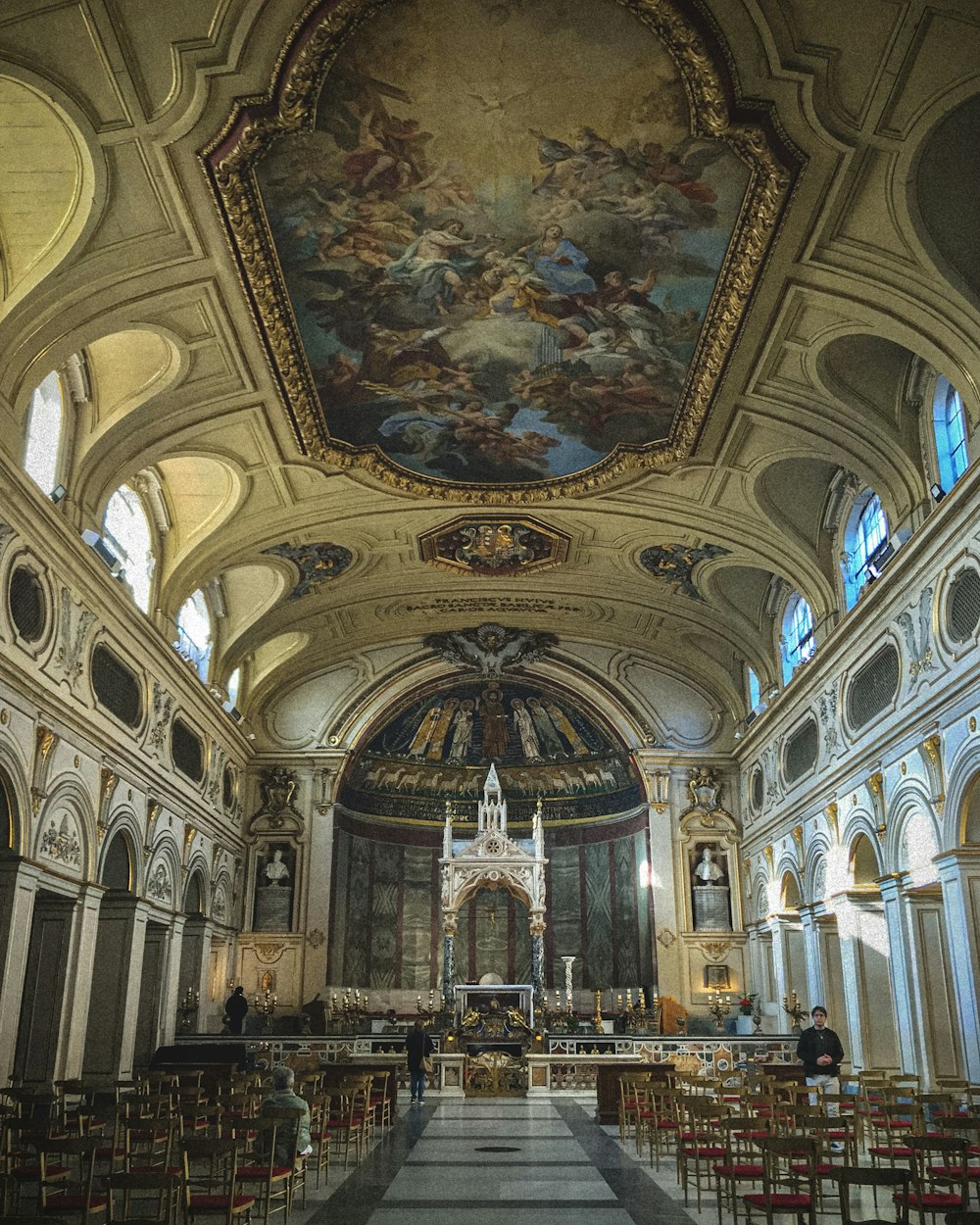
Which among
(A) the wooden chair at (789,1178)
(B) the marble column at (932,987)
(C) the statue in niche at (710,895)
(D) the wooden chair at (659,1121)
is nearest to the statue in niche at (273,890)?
(C) the statue in niche at (710,895)

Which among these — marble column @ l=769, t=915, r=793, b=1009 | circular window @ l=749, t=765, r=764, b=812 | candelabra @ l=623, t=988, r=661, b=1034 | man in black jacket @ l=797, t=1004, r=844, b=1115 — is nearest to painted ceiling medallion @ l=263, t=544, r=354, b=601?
circular window @ l=749, t=765, r=764, b=812

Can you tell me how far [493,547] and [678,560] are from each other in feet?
13.1

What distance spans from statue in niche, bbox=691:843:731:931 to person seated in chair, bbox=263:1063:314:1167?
1950cm

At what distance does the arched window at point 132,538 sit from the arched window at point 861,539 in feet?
42.2

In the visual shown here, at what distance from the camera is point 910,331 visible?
1480 centimetres

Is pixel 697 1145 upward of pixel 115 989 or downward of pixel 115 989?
downward

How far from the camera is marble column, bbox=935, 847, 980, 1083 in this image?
14570mm

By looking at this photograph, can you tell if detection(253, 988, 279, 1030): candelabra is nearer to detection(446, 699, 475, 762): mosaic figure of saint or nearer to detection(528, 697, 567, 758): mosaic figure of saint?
detection(446, 699, 475, 762): mosaic figure of saint

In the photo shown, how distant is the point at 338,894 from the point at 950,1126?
23.2m

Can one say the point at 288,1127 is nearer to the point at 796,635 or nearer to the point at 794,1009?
the point at 794,1009

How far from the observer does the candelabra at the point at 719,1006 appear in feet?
86.4

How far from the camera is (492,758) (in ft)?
110

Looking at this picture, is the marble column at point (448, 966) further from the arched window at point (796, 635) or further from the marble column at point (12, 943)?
the marble column at point (12, 943)

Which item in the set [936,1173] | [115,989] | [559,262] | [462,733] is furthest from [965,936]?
[462,733]
